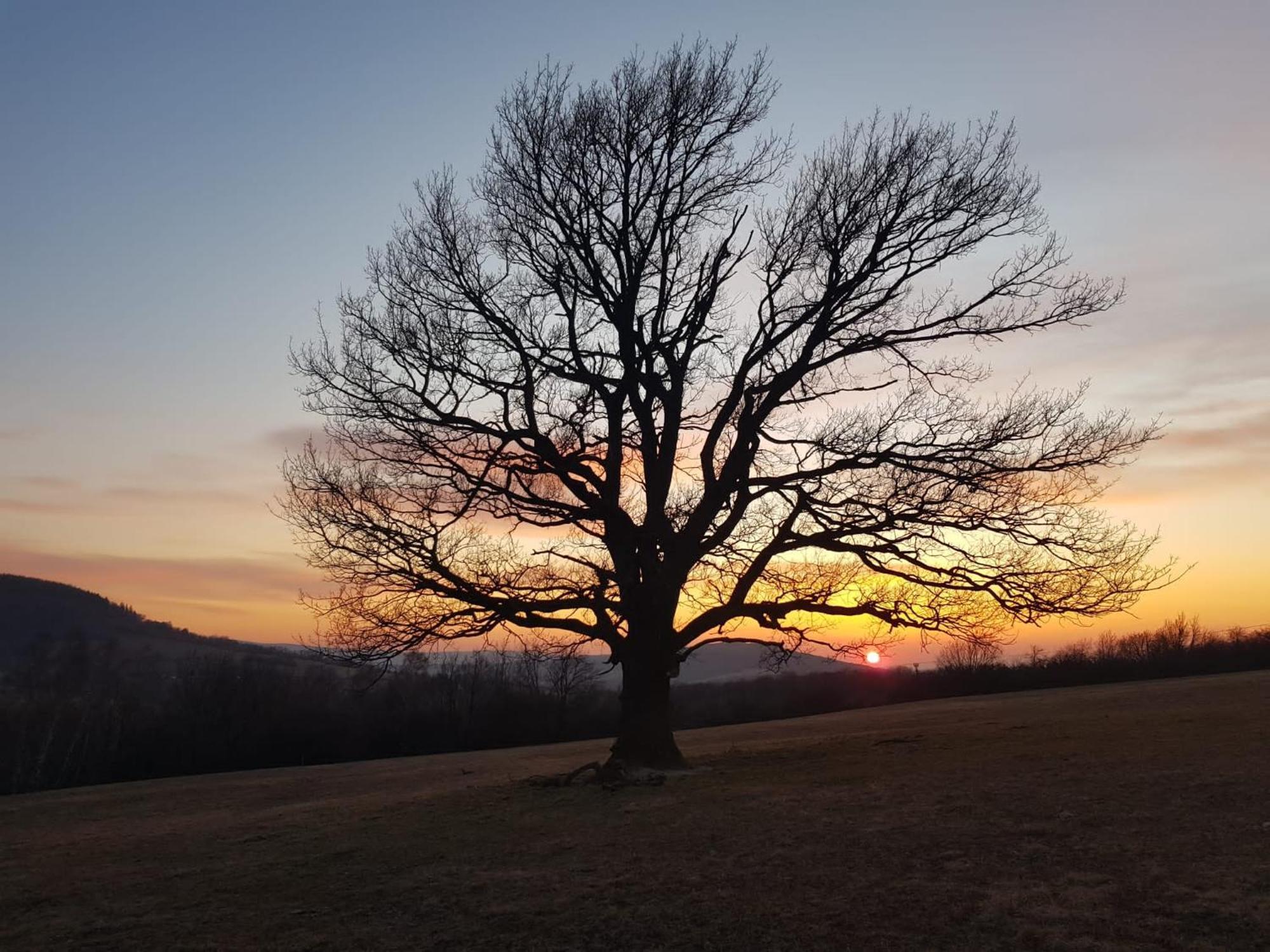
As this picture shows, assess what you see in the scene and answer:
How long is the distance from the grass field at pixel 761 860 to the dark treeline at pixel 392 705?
97.8 ft

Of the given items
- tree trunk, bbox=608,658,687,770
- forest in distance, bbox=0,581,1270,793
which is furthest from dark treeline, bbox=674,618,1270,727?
tree trunk, bbox=608,658,687,770

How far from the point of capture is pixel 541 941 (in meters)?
8.88

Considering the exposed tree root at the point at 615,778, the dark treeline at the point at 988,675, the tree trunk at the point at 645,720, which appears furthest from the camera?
the dark treeline at the point at 988,675

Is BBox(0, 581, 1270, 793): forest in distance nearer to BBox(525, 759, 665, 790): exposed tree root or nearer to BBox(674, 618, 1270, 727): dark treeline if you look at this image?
BBox(674, 618, 1270, 727): dark treeline

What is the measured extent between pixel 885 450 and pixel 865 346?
215 centimetres

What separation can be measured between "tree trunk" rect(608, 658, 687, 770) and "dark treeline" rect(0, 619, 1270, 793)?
1137 inches

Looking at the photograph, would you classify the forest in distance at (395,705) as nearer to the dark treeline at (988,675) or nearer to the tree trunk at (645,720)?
the dark treeline at (988,675)

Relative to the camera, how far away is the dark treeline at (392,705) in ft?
185

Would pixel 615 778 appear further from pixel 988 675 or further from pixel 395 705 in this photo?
pixel 395 705

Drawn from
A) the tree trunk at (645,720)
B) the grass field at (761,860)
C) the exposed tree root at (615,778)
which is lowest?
the grass field at (761,860)

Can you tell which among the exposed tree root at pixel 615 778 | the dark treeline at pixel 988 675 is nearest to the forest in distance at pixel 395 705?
the dark treeline at pixel 988 675

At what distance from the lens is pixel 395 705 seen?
7894 cm

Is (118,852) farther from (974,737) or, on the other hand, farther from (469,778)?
(974,737)

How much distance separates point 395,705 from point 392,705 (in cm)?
29
